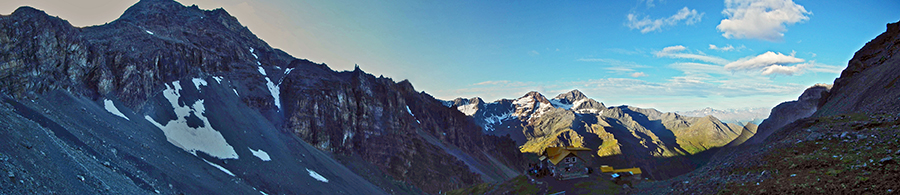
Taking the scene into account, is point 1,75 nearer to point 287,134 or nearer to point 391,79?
point 287,134

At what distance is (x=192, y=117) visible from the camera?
6744 centimetres

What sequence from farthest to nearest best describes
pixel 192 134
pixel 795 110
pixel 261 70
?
pixel 795 110, pixel 261 70, pixel 192 134

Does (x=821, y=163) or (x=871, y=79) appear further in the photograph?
(x=871, y=79)

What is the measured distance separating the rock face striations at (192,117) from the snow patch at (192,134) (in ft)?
1.08

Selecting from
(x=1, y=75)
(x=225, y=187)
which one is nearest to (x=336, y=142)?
(x=225, y=187)

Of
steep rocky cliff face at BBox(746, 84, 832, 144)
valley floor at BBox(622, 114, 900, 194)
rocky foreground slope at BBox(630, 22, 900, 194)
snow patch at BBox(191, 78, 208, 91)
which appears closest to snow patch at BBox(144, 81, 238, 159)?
snow patch at BBox(191, 78, 208, 91)

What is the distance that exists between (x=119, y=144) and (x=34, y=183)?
23.2 m

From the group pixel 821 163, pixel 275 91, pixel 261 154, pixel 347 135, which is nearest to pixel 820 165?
pixel 821 163

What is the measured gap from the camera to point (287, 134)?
89938 mm

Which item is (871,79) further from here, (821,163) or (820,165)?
(820,165)

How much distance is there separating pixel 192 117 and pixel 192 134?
25.5 feet

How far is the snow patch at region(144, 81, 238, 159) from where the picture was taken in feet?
189

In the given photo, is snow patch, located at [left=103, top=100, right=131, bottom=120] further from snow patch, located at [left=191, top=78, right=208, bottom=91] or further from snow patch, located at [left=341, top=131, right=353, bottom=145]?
snow patch, located at [left=341, top=131, right=353, bottom=145]

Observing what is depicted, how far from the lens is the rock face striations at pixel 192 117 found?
36156 millimetres
